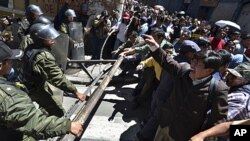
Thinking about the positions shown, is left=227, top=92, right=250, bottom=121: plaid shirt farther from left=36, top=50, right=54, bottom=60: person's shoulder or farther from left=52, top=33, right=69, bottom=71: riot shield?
left=52, top=33, right=69, bottom=71: riot shield

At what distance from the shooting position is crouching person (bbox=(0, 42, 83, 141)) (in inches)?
98.1

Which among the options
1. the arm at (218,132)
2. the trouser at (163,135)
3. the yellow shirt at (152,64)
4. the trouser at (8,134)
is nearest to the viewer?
the arm at (218,132)

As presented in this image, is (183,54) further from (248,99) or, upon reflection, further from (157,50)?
(248,99)

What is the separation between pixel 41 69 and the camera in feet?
13.1

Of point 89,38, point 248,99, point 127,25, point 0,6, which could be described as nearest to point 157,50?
point 248,99

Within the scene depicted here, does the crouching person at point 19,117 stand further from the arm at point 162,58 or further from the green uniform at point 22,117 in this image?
the arm at point 162,58

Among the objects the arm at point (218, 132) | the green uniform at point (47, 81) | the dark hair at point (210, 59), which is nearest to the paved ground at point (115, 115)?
the green uniform at point (47, 81)

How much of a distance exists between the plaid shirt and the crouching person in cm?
159

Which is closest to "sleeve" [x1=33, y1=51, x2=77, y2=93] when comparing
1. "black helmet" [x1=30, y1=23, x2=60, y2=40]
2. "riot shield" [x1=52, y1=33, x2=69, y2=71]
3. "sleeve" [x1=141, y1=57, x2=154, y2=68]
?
"black helmet" [x1=30, y1=23, x2=60, y2=40]

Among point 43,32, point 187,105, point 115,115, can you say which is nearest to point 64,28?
point 115,115

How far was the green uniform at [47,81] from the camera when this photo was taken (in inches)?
157

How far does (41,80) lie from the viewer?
4160 millimetres

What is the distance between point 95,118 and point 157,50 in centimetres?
294

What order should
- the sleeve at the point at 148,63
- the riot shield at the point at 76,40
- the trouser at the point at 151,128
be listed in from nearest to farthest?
the trouser at the point at 151,128 → the sleeve at the point at 148,63 → the riot shield at the point at 76,40
